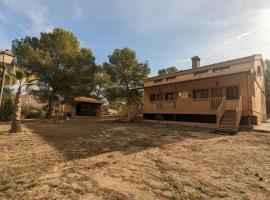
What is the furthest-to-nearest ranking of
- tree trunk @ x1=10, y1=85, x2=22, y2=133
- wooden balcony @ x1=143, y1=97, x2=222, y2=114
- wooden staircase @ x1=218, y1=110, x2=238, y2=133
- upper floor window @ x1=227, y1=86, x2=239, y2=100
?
upper floor window @ x1=227, y1=86, x2=239, y2=100
wooden balcony @ x1=143, y1=97, x2=222, y2=114
wooden staircase @ x1=218, y1=110, x2=238, y2=133
tree trunk @ x1=10, y1=85, x2=22, y2=133

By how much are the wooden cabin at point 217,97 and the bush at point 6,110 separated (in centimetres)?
1444

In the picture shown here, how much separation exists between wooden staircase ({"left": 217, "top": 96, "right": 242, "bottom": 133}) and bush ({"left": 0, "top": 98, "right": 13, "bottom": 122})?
66.7 feet

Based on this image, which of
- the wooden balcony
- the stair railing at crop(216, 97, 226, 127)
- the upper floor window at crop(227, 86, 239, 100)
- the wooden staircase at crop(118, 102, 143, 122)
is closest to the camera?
the stair railing at crop(216, 97, 226, 127)

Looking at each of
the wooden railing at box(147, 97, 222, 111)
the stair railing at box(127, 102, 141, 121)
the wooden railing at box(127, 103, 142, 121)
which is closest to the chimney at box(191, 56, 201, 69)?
the wooden railing at box(147, 97, 222, 111)

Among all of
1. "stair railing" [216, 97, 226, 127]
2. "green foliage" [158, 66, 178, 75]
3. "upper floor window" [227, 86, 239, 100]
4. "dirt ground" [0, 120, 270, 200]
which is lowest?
"dirt ground" [0, 120, 270, 200]

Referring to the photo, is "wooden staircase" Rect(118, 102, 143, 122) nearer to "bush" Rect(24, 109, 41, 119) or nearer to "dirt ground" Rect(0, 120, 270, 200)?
"dirt ground" Rect(0, 120, 270, 200)

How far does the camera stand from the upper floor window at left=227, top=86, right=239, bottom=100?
1431 centimetres

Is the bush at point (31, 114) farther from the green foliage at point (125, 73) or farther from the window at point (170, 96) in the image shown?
the window at point (170, 96)

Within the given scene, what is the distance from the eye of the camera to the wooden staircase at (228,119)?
10977 millimetres

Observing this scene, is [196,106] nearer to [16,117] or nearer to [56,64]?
[16,117]

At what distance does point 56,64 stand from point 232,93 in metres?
17.9

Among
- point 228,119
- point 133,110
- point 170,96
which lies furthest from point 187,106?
point 133,110

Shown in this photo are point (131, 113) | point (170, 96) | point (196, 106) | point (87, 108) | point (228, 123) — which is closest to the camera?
point (228, 123)

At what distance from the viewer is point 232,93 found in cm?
1452
